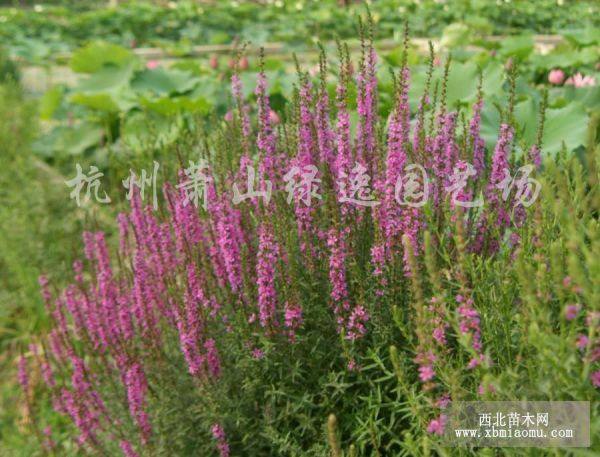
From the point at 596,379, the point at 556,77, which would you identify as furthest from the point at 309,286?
the point at 556,77

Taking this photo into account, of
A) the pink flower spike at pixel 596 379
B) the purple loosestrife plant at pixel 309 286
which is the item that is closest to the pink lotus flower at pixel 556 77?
A: the purple loosestrife plant at pixel 309 286

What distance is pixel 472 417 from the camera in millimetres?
1762

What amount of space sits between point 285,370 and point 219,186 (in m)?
0.70

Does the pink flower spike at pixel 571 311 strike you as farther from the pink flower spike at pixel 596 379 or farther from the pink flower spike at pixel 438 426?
the pink flower spike at pixel 438 426

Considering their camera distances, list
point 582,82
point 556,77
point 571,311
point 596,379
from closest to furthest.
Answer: point 571,311
point 596,379
point 582,82
point 556,77

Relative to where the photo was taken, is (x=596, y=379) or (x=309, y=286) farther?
(x=309, y=286)

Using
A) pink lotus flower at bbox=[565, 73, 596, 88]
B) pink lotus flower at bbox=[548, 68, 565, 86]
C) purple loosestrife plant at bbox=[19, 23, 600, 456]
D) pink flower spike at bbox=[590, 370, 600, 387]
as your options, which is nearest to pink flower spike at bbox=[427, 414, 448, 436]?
purple loosestrife plant at bbox=[19, 23, 600, 456]

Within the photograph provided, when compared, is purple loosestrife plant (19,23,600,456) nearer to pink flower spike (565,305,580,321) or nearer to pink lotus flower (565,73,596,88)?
pink flower spike (565,305,580,321)

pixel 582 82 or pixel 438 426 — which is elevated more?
pixel 582 82

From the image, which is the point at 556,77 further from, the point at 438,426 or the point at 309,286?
the point at 438,426

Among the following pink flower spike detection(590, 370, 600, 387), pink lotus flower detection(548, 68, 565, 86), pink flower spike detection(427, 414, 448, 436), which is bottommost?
pink flower spike detection(427, 414, 448, 436)

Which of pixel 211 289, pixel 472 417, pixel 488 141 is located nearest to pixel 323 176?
pixel 211 289

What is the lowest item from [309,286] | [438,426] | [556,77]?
[438,426]

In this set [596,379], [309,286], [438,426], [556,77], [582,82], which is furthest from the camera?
[556,77]
